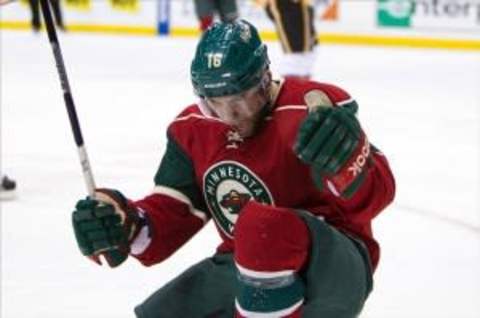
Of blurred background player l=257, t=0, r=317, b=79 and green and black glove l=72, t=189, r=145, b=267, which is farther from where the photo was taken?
blurred background player l=257, t=0, r=317, b=79

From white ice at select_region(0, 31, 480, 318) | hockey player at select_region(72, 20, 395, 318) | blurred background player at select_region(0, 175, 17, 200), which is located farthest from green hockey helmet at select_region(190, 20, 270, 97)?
blurred background player at select_region(0, 175, 17, 200)

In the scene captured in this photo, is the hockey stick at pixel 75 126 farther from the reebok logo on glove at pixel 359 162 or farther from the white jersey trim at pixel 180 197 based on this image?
the reebok logo on glove at pixel 359 162

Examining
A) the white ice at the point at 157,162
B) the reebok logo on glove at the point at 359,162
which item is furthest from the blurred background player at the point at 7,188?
the reebok logo on glove at the point at 359,162

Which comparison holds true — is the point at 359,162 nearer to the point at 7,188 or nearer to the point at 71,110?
the point at 71,110

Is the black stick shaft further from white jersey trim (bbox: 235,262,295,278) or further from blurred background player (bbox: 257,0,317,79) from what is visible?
blurred background player (bbox: 257,0,317,79)

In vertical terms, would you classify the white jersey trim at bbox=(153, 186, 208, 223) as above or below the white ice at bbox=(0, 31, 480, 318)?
above

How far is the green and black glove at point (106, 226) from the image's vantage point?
55.6 inches

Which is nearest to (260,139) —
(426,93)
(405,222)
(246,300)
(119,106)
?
(246,300)

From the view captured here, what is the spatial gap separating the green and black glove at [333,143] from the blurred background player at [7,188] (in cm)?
176

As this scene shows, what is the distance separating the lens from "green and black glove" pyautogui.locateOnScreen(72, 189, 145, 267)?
4.63 ft

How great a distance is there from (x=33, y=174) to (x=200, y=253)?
39.5 inches

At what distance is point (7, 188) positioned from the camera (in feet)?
9.57

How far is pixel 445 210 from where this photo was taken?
2.77m

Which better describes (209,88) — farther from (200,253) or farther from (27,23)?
(27,23)
